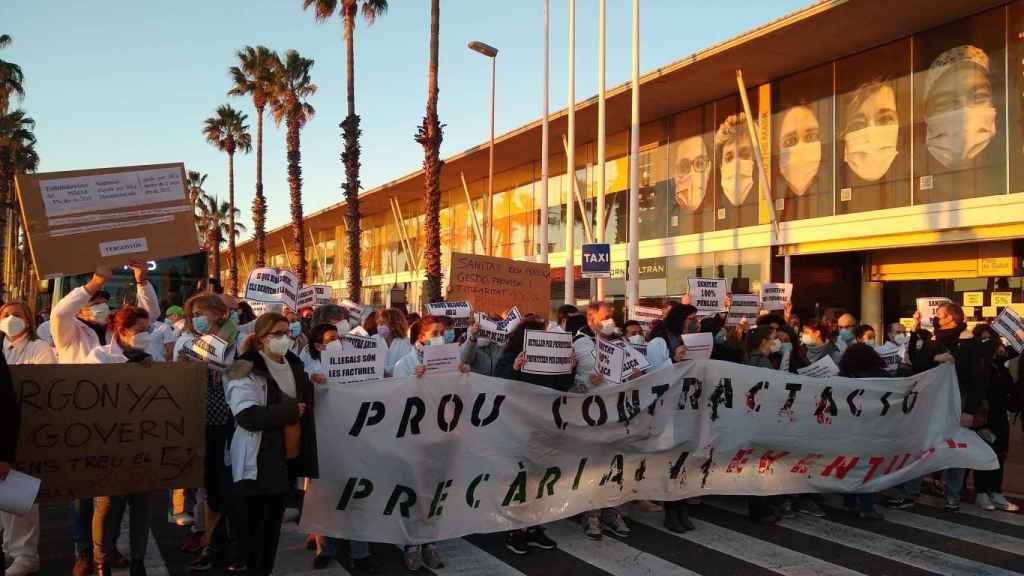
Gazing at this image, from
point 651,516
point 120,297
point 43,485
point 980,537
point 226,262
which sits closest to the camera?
point 43,485

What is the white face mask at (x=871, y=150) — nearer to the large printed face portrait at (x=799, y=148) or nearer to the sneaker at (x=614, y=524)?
the large printed face portrait at (x=799, y=148)

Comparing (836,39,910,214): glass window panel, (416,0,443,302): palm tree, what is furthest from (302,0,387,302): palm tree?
(836,39,910,214): glass window panel

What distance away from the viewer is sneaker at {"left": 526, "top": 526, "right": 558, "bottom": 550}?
20.8 ft

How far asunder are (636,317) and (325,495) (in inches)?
251

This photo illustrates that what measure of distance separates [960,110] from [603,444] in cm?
1540

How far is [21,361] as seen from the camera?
18.8ft

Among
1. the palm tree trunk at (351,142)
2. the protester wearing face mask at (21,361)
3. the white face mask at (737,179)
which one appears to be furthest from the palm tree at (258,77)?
the protester wearing face mask at (21,361)

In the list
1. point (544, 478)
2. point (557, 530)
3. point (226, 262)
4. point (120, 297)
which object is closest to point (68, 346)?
point (544, 478)

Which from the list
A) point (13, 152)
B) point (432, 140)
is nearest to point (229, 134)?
point (13, 152)

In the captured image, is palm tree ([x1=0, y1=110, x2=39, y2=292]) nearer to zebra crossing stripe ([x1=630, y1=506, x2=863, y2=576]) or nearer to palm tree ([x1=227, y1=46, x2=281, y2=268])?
palm tree ([x1=227, y1=46, x2=281, y2=268])

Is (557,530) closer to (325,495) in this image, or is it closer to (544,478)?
(544,478)

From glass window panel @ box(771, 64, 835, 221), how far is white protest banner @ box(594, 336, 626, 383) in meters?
15.8

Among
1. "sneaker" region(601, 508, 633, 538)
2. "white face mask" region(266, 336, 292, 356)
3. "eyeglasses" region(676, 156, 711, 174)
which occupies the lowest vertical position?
"sneaker" region(601, 508, 633, 538)

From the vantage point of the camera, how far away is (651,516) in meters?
7.51
